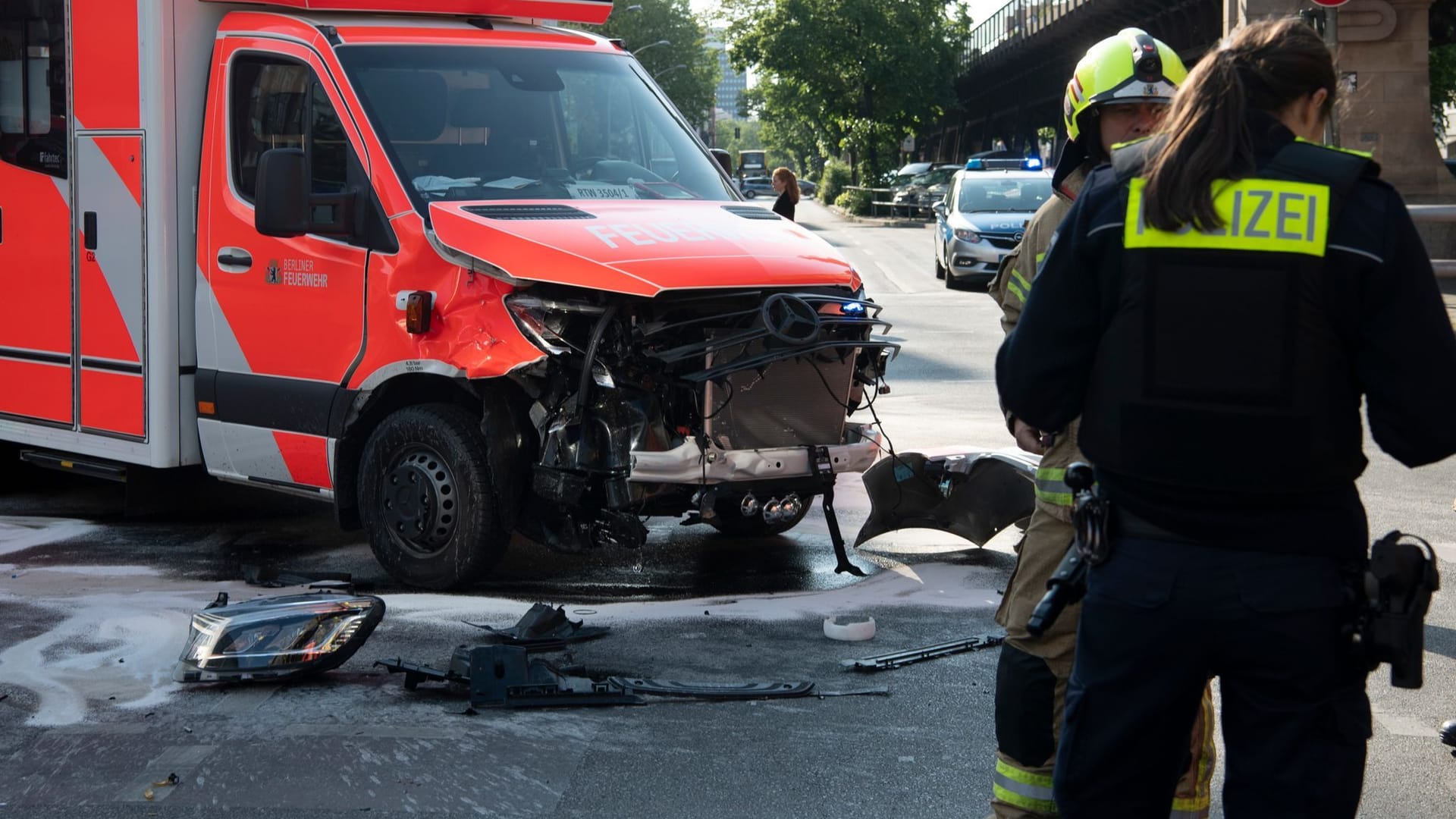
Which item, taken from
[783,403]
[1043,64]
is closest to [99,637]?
[783,403]

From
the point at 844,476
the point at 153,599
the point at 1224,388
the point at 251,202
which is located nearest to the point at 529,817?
the point at 1224,388

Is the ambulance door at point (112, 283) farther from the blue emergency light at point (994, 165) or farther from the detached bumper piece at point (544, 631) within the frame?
the blue emergency light at point (994, 165)

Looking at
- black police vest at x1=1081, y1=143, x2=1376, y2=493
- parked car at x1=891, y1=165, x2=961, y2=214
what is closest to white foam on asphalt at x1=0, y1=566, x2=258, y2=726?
black police vest at x1=1081, y1=143, x2=1376, y2=493

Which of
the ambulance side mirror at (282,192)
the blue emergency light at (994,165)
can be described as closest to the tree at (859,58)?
the blue emergency light at (994,165)

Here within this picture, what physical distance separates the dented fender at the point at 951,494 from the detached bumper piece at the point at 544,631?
1724 millimetres

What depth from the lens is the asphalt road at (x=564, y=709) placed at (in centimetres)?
427

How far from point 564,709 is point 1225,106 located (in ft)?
10.0

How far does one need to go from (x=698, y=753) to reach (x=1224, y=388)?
7.92 ft

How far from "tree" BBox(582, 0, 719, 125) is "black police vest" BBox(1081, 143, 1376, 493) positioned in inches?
3690

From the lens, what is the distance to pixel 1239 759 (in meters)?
2.61

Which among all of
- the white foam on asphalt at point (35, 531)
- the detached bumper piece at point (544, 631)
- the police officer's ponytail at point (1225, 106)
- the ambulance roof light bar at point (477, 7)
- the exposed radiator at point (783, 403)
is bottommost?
the white foam on asphalt at point (35, 531)

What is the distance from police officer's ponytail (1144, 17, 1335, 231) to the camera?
8.36ft

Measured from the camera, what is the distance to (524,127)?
7.06 meters

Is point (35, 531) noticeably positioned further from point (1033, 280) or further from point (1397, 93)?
point (1397, 93)
